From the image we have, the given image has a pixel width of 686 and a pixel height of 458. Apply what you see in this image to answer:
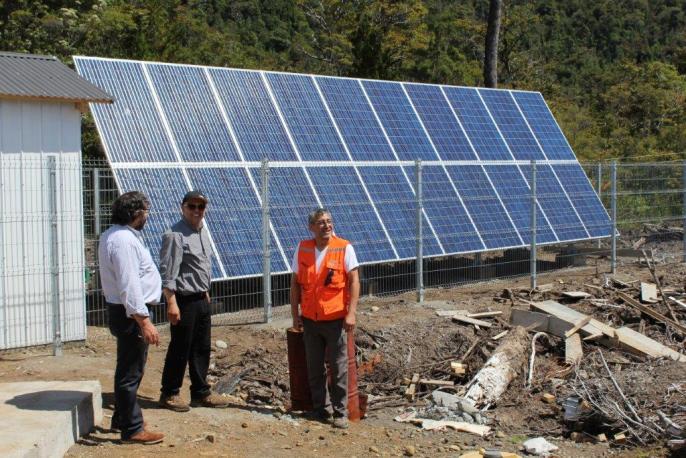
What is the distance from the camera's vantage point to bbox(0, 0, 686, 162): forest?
2220 cm

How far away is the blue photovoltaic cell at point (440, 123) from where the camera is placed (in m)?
15.2

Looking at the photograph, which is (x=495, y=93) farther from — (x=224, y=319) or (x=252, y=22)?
(x=252, y=22)

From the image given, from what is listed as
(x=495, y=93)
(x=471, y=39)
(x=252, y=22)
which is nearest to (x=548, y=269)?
(x=495, y=93)

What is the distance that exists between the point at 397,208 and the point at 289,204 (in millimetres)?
2066

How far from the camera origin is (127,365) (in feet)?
21.1

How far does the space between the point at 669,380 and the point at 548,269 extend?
7.83 meters

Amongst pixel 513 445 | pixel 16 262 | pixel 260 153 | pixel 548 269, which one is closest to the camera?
pixel 513 445

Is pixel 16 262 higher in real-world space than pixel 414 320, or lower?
higher

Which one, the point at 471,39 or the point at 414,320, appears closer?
the point at 414,320

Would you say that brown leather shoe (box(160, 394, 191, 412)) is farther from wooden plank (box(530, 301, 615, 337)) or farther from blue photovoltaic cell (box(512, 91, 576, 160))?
blue photovoltaic cell (box(512, 91, 576, 160))

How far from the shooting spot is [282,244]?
11.6 meters

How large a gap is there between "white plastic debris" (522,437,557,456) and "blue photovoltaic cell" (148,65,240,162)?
5.92m

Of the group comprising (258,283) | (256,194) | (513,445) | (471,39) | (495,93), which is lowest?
(513,445)

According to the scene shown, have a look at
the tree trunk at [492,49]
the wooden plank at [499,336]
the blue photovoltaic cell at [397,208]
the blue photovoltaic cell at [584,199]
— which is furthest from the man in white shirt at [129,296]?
the tree trunk at [492,49]
